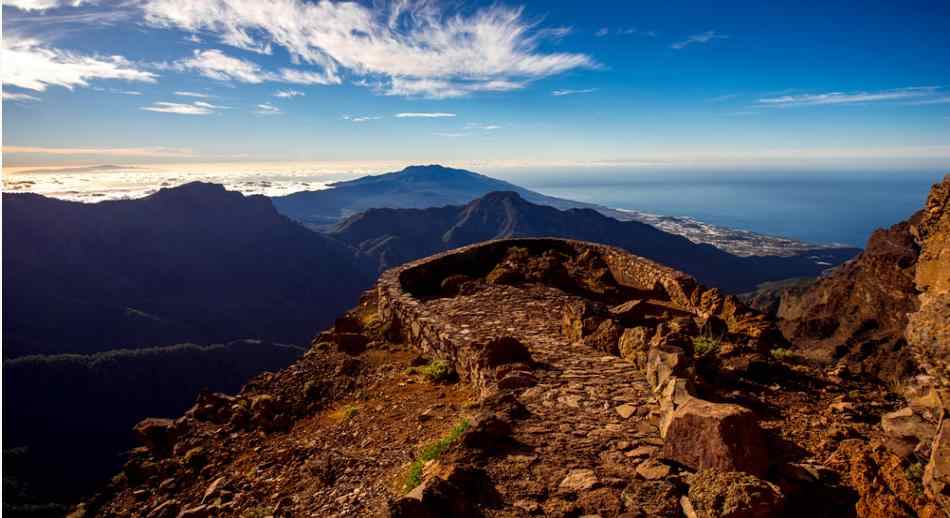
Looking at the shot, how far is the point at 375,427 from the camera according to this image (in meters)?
7.76

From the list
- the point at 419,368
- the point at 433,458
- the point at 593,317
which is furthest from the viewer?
the point at 419,368

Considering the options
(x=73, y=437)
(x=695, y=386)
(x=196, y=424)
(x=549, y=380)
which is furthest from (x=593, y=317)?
(x=73, y=437)

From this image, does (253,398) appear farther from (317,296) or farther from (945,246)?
(317,296)

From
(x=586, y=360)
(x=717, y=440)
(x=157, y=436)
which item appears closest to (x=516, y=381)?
(x=586, y=360)

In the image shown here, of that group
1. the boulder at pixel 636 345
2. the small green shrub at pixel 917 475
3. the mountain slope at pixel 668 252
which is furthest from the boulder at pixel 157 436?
the mountain slope at pixel 668 252

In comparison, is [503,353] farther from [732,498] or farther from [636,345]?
[732,498]

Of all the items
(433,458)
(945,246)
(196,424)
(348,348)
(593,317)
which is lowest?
(196,424)

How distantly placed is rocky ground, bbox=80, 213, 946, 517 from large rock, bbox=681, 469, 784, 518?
0.01 meters

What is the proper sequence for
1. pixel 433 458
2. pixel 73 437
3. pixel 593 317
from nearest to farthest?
pixel 433 458 < pixel 593 317 < pixel 73 437

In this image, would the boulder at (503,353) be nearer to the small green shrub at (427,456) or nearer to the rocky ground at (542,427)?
the rocky ground at (542,427)

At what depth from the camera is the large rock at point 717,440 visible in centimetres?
421

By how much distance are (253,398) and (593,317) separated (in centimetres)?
696

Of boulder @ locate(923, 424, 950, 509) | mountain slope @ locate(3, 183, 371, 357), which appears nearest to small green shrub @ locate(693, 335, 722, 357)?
boulder @ locate(923, 424, 950, 509)

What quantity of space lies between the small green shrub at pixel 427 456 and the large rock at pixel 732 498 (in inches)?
100
